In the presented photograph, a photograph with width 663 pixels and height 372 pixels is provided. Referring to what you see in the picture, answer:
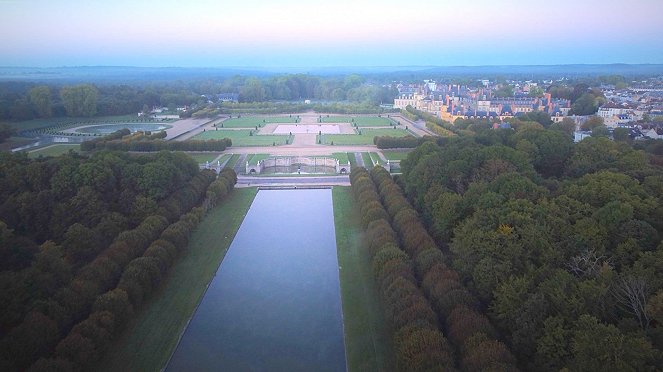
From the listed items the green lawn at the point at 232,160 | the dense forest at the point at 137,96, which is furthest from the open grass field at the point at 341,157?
the dense forest at the point at 137,96

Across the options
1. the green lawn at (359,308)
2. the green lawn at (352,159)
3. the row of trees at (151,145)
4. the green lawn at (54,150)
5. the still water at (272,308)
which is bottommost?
the still water at (272,308)

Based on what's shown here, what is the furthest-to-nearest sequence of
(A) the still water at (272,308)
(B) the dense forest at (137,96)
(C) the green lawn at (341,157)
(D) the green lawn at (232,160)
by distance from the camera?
(B) the dense forest at (137,96), (C) the green lawn at (341,157), (D) the green lawn at (232,160), (A) the still water at (272,308)

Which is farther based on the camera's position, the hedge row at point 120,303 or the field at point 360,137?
the field at point 360,137

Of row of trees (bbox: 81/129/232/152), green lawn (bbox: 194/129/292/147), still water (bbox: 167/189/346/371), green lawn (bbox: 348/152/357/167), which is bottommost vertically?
still water (bbox: 167/189/346/371)

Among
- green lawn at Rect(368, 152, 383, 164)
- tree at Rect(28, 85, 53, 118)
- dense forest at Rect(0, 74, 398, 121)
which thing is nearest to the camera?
green lawn at Rect(368, 152, 383, 164)

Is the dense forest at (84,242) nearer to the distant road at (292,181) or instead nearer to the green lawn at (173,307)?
the green lawn at (173,307)

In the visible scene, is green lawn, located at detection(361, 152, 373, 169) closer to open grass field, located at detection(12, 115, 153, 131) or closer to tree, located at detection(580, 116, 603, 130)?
tree, located at detection(580, 116, 603, 130)

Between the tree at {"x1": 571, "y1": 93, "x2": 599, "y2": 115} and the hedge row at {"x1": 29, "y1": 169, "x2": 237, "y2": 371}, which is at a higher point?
the tree at {"x1": 571, "y1": 93, "x2": 599, "y2": 115}

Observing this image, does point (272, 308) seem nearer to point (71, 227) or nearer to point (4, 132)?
point (71, 227)

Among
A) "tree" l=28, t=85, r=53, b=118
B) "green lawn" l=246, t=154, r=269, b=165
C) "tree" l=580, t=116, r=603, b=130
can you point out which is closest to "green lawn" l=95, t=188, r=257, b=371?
"green lawn" l=246, t=154, r=269, b=165
